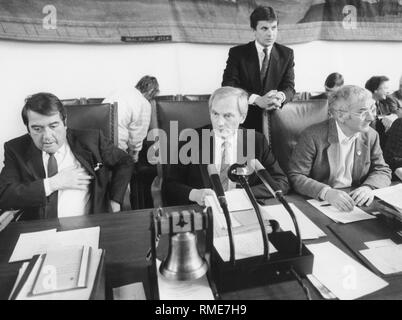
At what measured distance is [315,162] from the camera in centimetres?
167

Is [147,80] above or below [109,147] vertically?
above

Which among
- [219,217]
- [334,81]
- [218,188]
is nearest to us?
[218,188]

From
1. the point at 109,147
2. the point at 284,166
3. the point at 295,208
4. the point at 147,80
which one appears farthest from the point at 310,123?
the point at 147,80

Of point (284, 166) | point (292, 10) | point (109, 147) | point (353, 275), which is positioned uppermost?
point (292, 10)

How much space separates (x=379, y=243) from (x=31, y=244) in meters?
1.09

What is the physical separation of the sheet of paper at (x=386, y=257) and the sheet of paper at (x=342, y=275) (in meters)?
0.05

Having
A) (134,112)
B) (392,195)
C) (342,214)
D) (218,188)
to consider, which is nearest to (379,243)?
(342,214)

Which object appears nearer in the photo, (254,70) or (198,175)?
(198,175)

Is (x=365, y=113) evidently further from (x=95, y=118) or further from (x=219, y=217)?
(x=95, y=118)

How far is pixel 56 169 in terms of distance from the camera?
1512mm

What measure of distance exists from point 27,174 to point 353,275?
1345 millimetres

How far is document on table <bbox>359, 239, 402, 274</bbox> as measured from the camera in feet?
3.01

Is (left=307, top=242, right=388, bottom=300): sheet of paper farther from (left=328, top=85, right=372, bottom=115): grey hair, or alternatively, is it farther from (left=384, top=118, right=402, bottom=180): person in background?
(left=384, top=118, right=402, bottom=180): person in background

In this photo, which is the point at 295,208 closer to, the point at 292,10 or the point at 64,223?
the point at 64,223
